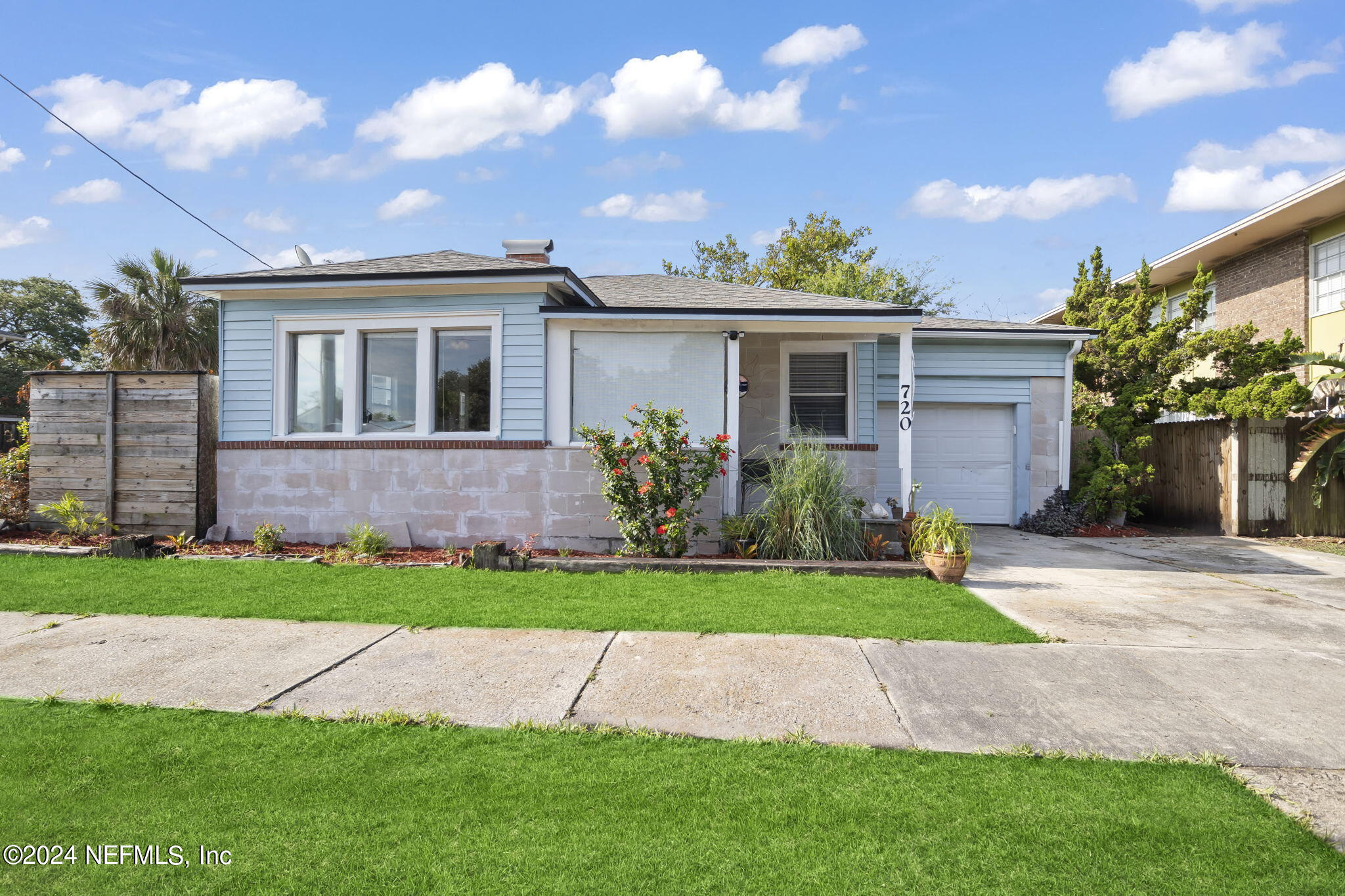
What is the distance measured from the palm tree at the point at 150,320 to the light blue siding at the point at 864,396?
15524 millimetres

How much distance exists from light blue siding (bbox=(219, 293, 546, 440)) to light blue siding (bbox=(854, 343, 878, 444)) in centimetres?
463

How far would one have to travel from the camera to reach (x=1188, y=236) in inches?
601

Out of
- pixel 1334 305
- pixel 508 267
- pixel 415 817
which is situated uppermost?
pixel 1334 305

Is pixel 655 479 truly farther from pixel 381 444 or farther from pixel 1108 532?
pixel 1108 532

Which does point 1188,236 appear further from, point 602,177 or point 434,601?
point 434,601

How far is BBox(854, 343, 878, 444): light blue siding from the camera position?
10.4 meters

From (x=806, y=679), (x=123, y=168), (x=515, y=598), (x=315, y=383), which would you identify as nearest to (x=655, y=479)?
(x=515, y=598)

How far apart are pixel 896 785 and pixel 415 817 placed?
69.8 inches

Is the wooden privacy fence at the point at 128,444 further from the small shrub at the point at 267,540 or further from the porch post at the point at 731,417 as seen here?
the porch post at the point at 731,417

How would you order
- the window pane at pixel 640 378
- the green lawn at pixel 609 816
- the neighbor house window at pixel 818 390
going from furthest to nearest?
the neighbor house window at pixel 818 390 → the window pane at pixel 640 378 → the green lawn at pixel 609 816

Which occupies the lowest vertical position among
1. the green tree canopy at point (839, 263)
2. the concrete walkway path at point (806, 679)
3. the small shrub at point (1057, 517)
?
the concrete walkway path at point (806, 679)

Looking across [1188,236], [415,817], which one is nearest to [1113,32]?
[1188,236]

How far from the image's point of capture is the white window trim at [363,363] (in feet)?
27.8

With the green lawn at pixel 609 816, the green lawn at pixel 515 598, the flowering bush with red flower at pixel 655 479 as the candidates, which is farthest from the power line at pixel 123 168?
the green lawn at pixel 609 816
